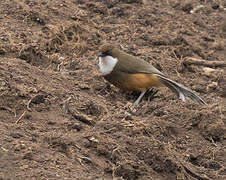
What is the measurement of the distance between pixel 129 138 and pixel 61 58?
2808 millimetres

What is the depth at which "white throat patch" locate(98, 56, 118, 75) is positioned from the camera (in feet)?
21.9

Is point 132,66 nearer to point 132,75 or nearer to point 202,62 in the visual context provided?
point 132,75

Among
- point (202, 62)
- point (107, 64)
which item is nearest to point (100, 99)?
point (107, 64)

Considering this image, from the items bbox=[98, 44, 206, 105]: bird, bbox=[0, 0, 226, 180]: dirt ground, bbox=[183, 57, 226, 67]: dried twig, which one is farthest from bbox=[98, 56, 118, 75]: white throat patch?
bbox=[183, 57, 226, 67]: dried twig

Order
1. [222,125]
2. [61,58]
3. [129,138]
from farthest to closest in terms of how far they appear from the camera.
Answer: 1. [61,58]
2. [222,125]
3. [129,138]

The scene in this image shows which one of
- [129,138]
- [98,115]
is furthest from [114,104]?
[129,138]

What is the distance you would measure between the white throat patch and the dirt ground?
284 millimetres

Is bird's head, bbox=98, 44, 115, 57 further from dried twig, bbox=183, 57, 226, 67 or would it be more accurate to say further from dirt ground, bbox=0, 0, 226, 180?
dried twig, bbox=183, 57, 226, 67

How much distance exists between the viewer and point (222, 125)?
577 cm

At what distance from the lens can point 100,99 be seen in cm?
643

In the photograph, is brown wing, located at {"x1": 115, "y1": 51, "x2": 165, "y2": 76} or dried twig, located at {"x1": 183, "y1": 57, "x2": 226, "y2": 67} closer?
brown wing, located at {"x1": 115, "y1": 51, "x2": 165, "y2": 76}

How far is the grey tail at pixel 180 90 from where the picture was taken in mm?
6629

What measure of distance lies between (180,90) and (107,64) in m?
1.04

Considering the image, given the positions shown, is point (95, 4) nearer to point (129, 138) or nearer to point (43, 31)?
point (43, 31)
